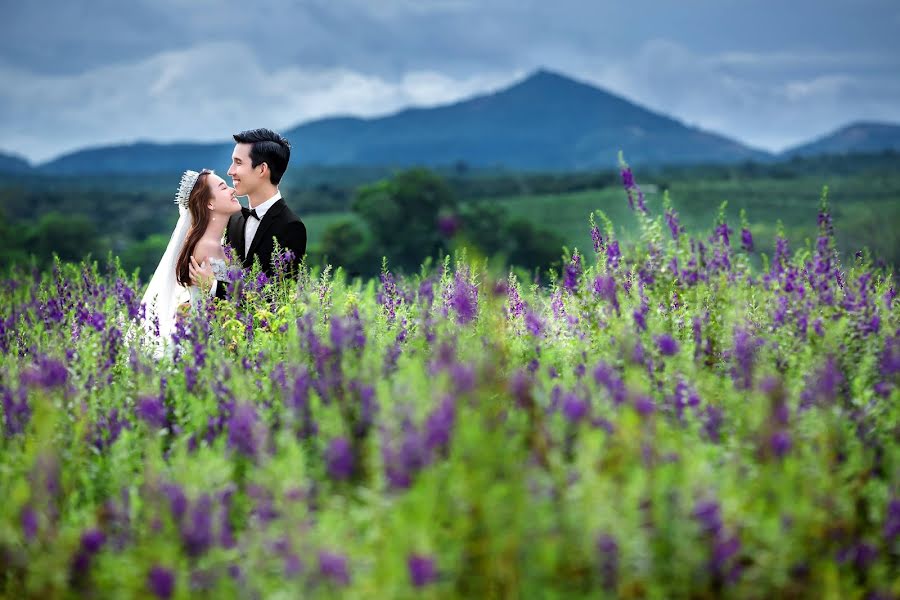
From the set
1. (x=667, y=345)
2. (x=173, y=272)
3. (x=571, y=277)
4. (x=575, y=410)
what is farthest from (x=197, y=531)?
(x=173, y=272)

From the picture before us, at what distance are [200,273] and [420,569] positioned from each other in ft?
14.8

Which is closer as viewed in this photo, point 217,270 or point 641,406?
point 641,406

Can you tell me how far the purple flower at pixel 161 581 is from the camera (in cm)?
257

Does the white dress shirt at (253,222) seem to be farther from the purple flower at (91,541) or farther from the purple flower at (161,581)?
the purple flower at (161,581)

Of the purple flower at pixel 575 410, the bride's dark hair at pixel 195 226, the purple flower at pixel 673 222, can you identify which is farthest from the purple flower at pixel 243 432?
the purple flower at pixel 673 222

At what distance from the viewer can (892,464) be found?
141 inches

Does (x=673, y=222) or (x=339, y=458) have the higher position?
(x=673, y=222)

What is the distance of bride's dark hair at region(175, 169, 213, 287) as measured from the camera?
6586mm

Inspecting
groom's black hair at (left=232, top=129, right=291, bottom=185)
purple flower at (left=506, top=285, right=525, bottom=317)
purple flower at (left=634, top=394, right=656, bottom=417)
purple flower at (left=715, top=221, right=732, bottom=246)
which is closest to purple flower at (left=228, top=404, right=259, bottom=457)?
purple flower at (left=634, top=394, right=656, bottom=417)

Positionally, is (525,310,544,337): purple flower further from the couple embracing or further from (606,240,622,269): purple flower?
the couple embracing

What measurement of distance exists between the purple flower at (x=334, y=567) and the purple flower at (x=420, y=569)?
8.7 inches

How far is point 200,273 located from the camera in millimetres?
6363

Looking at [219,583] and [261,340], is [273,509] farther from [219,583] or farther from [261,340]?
[261,340]

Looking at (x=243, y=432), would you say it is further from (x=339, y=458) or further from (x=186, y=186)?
(x=186, y=186)
